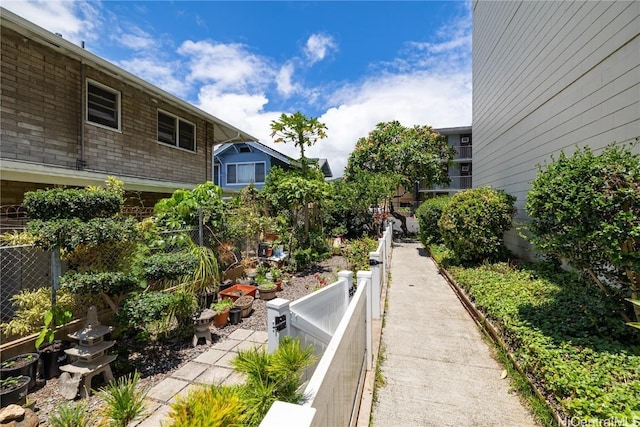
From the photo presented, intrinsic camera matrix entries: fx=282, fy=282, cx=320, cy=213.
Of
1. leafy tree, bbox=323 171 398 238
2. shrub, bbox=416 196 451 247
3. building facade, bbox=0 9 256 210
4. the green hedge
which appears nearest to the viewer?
the green hedge

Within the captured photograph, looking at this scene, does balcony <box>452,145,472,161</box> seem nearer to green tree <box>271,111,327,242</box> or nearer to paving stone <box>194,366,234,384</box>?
green tree <box>271,111,327,242</box>

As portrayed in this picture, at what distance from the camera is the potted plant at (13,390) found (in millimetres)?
2873

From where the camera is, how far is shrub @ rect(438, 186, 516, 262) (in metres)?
7.81

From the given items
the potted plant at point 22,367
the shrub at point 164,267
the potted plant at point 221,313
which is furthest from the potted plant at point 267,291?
the potted plant at point 22,367

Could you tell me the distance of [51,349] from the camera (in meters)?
3.70

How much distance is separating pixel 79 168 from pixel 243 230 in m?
4.03

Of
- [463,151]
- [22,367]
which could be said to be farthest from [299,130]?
[463,151]

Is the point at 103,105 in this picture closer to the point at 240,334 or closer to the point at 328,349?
the point at 240,334

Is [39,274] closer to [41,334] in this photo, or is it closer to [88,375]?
[41,334]

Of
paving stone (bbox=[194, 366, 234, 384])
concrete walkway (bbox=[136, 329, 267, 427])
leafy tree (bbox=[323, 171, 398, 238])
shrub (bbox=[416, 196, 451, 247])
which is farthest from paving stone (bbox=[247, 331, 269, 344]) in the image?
shrub (bbox=[416, 196, 451, 247])

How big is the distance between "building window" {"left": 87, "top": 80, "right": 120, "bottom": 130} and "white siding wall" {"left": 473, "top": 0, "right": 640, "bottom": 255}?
10.6 metres

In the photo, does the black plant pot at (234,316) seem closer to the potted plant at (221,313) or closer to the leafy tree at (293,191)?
the potted plant at (221,313)

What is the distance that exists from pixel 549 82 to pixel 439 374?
6999mm

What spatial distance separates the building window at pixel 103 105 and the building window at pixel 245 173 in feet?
41.0
